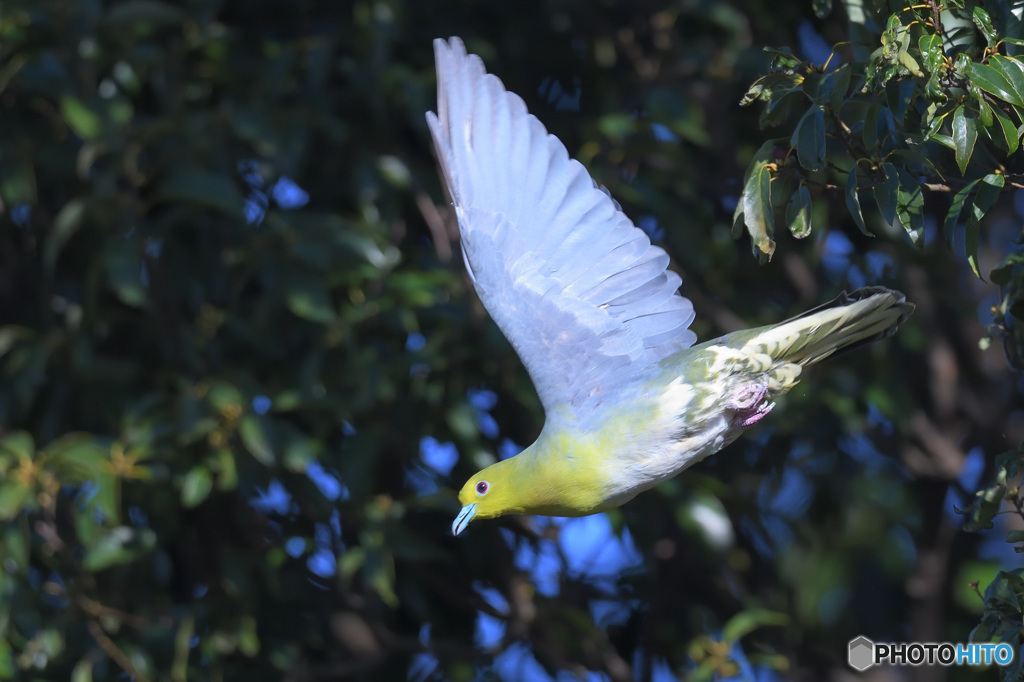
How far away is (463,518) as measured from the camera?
2.60m

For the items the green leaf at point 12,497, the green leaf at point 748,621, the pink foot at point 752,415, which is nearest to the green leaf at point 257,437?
the green leaf at point 12,497

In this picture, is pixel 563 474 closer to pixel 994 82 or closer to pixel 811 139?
pixel 811 139

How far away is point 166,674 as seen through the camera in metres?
3.55

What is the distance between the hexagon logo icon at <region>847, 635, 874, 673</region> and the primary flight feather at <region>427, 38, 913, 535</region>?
1.66m

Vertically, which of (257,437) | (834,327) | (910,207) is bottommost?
(257,437)

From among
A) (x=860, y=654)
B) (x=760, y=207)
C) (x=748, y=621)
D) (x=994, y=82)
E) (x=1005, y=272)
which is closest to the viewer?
(x=994, y=82)

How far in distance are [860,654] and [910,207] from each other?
7.77ft

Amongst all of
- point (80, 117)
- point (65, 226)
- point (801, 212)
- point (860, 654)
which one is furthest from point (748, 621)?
point (80, 117)

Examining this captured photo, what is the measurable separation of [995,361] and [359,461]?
2300mm

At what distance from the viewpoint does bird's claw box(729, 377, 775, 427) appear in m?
2.40

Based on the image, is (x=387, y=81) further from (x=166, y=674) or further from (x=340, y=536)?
(x=166, y=674)

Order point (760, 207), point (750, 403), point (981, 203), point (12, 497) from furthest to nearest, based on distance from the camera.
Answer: point (12, 497)
point (750, 403)
point (760, 207)
point (981, 203)

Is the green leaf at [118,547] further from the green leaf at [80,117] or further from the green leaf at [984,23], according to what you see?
the green leaf at [984,23]

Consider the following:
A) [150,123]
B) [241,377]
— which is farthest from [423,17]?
[241,377]
